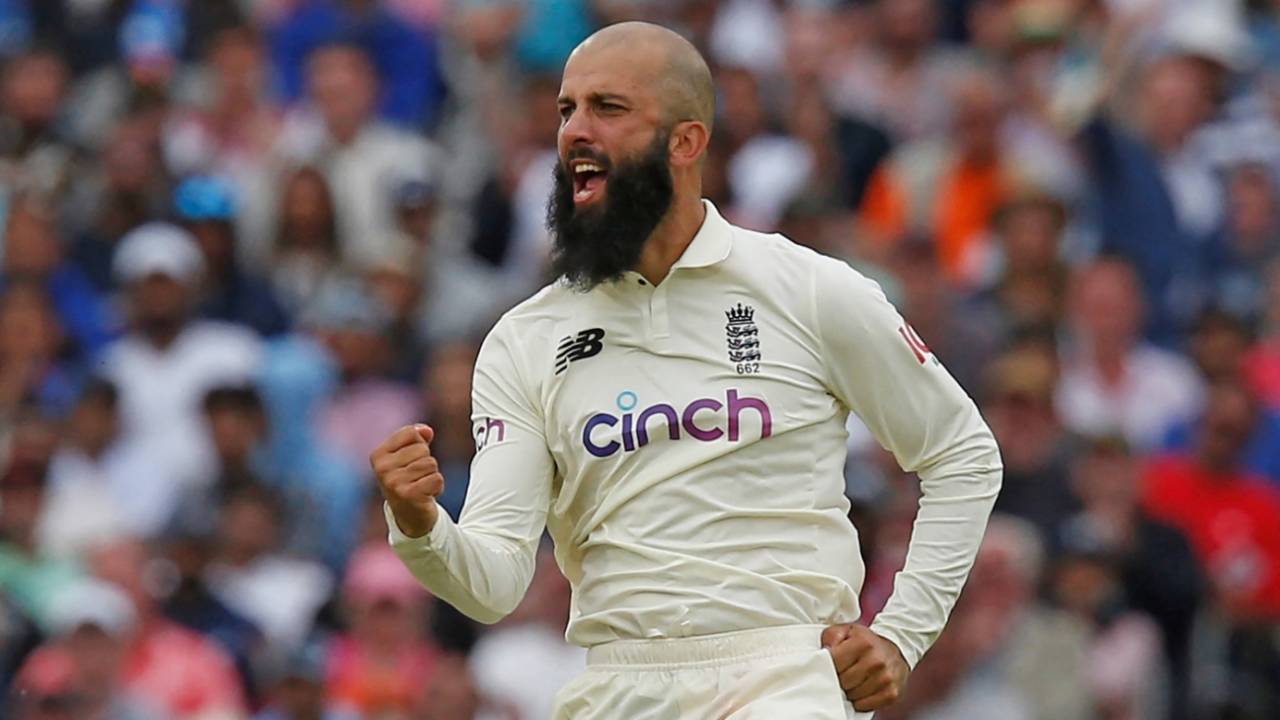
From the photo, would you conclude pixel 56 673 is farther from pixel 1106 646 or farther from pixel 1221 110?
pixel 1221 110

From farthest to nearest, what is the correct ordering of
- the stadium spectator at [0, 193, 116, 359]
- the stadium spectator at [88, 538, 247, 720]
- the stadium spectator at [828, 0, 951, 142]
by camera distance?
the stadium spectator at [828, 0, 951, 142] → the stadium spectator at [0, 193, 116, 359] → the stadium spectator at [88, 538, 247, 720]

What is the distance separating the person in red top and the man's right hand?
6.17m

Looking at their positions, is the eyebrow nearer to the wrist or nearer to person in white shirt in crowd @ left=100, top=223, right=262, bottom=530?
the wrist

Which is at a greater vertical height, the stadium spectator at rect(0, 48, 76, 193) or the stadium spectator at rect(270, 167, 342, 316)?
the stadium spectator at rect(0, 48, 76, 193)

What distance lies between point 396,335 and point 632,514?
242 inches

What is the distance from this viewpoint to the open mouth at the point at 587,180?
264 inches

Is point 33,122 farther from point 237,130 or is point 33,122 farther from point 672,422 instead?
point 672,422

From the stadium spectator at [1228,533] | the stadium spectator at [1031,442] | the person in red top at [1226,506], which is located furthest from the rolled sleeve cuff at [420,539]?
the person in red top at [1226,506]

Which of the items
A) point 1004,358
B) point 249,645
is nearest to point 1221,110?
point 1004,358

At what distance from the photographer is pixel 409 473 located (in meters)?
6.19

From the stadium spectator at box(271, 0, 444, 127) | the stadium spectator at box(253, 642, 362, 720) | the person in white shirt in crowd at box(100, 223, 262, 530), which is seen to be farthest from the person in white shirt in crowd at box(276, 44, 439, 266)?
the stadium spectator at box(253, 642, 362, 720)

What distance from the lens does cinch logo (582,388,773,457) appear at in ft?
21.7

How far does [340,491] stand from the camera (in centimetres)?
1210

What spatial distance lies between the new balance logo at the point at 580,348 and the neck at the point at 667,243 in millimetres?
194
